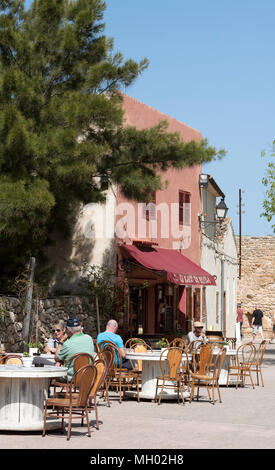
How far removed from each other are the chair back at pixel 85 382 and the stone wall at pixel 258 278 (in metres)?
36.3

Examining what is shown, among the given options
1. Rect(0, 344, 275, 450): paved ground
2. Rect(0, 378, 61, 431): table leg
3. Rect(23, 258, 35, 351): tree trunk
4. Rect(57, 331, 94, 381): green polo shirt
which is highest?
Rect(23, 258, 35, 351): tree trunk

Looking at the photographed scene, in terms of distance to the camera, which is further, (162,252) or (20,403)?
(162,252)

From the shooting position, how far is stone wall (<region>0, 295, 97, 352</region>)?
663 inches

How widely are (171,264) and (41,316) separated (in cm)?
513

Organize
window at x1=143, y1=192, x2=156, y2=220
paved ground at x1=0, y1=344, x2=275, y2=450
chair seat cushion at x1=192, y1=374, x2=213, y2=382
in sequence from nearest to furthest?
paved ground at x1=0, y1=344, x2=275, y2=450
chair seat cushion at x1=192, y1=374, x2=213, y2=382
window at x1=143, y1=192, x2=156, y2=220

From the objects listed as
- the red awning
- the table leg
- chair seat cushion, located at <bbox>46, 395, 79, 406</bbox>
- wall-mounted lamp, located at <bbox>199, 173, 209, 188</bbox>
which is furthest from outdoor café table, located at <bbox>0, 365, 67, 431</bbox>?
wall-mounted lamp, located at <bbox>199, 173, 209, 188</bbox>

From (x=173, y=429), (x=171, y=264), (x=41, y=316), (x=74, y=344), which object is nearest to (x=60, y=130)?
(x=41, y=316)

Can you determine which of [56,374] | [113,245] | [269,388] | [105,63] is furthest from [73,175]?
[56,374]

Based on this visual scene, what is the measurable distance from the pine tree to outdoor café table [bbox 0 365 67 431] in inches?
289

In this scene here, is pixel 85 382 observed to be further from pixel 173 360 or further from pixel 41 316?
pixel 41 316

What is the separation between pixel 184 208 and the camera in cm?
2694

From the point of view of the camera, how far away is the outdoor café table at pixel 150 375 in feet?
40.8

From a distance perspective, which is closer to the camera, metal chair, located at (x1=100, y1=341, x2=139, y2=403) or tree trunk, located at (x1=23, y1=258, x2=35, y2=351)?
metal chair, located at (x1=100, y1=341, x2=139, y2=403)

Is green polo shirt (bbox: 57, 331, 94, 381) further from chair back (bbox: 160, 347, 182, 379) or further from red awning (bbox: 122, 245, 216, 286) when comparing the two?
red awning (bbox: 122, 245, 216, 286)
